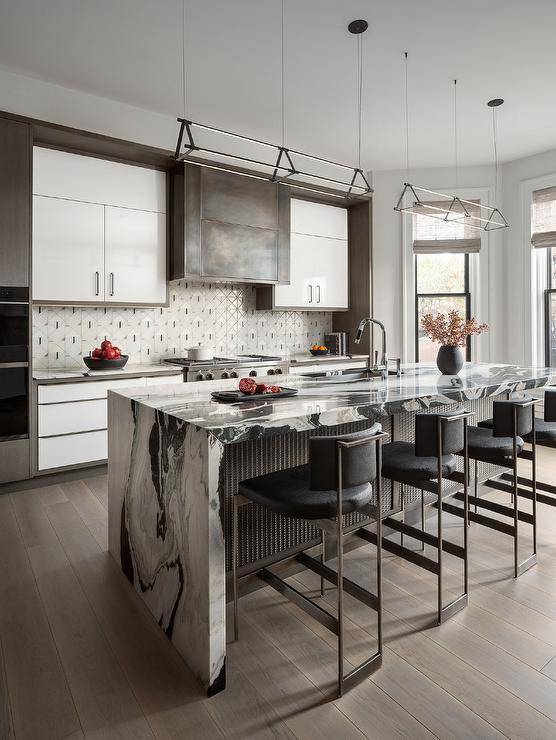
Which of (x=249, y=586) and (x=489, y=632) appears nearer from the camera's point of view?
(x=489, y=632)

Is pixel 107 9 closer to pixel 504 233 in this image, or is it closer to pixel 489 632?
pixel 489 632

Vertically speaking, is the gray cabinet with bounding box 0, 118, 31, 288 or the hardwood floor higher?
the gray cabinet with bounding box 0, 118, 31, 288

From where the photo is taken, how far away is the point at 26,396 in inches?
152

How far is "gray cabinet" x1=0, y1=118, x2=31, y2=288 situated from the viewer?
3.73 meters

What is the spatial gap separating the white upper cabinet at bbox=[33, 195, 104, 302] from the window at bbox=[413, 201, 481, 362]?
3721mm

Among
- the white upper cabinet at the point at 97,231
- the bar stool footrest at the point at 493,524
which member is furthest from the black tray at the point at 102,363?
the bar stool footrest at the point at 493,524

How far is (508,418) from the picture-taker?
8.61 ft

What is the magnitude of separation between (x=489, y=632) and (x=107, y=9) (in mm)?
3994

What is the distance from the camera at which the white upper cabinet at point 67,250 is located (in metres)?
4.06

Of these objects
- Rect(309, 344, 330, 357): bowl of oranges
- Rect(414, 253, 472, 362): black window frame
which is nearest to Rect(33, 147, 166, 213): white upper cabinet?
Rect(309, 344, 330, 357): bowl of oranges

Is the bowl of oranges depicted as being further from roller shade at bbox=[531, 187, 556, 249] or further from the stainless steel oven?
the stainless steel oven

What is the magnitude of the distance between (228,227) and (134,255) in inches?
37.9

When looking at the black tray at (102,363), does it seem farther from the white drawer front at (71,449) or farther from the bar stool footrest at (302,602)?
the bar stool footrest at (302,602)

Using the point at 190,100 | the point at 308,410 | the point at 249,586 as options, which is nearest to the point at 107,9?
the point at 190,100
